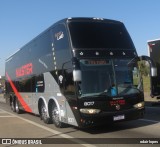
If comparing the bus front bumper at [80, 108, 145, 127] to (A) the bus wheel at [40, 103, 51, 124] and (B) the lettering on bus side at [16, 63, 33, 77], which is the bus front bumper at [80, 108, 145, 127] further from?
(B) the lettering on bus side at [16, 63, 33, 77]

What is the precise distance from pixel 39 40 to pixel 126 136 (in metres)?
6.77

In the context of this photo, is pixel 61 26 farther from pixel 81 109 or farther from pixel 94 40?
pixel 81 109

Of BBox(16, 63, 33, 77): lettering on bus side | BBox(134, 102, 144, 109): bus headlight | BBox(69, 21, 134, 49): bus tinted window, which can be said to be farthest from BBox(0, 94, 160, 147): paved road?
BBox(16, 63, 33, 77): lettering on bus side

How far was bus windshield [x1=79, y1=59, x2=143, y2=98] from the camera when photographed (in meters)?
11.5

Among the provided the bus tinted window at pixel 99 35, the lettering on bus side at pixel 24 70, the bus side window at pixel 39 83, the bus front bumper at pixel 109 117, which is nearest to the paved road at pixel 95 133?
the bus front bumper at pixel 109 117

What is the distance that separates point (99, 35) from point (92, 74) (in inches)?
60.6

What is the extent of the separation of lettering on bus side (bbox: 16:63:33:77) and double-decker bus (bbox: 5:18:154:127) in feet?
12.8

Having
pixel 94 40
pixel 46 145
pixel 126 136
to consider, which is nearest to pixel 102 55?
pixel 94 40

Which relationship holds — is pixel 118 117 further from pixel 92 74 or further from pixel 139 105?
pixel 92 74

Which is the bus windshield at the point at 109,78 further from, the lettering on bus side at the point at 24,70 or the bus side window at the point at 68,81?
the lettering on bus side at the point at 24,70

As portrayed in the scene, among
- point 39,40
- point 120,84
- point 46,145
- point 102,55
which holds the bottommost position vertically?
point 46,145

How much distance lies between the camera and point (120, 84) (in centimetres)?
1190

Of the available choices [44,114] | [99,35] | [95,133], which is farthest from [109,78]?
[44,114]

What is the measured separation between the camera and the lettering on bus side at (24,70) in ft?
59.1
